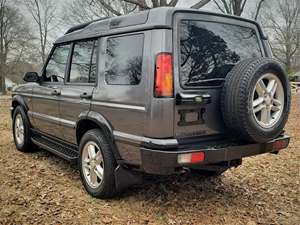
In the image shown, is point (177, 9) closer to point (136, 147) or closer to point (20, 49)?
point (136, 147)

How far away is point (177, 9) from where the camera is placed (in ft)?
10.4

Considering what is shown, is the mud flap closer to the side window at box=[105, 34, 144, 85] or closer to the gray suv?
the gray suv

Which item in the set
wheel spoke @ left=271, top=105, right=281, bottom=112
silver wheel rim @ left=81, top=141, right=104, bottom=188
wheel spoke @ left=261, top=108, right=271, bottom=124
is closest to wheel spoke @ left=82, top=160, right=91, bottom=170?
silver wheel rim @ left=81, top=141, right=104, bottom=188

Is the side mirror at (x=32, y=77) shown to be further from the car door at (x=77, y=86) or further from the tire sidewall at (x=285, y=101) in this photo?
the tire sidewall at (x=285, y=101)

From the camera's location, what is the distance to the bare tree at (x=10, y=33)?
33406mm

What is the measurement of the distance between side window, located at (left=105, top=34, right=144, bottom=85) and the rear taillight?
9.8 inches

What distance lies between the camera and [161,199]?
3.83 metres

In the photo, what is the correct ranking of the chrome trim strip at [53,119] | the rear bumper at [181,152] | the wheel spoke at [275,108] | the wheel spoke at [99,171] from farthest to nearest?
the chrome trim strip at [53,119], the wheel spoke at [99,171], the wheel spoke at [275,108], the rear bumper at [181,152]

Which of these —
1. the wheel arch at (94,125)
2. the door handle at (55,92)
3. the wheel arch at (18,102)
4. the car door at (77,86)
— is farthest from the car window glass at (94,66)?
the wheel arch at (18,102)

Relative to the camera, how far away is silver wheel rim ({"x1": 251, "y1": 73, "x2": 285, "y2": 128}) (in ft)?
10.7

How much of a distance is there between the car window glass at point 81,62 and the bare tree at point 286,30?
38.6m

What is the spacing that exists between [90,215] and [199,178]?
1.73 m

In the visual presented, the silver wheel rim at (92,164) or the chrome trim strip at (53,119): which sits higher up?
the chrome trim strip at (53,119)

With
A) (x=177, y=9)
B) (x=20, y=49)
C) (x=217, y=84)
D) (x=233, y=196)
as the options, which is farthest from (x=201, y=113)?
(x=20, y=49)
